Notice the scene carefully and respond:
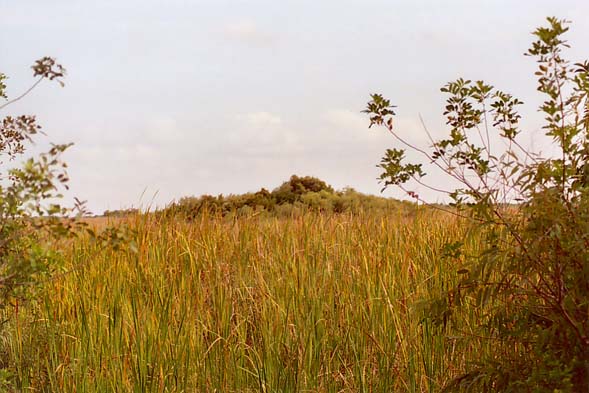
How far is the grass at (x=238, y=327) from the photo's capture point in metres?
4.43

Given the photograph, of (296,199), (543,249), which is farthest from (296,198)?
(543,249)

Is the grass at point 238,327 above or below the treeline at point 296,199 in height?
below

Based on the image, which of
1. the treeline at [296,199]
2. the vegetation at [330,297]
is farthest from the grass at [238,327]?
the treeline at [296,199]

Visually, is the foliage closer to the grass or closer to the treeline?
the grass

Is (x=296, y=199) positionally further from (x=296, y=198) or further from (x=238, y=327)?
(x=238, y=327)

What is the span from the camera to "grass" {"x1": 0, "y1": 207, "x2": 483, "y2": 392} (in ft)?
14.5

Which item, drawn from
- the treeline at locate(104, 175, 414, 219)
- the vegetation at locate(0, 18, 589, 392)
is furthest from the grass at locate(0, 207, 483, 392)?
the treeline at locate(104, 175, 414, 219)

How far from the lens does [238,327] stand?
16.6ft

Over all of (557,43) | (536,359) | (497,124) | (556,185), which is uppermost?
(557,43)

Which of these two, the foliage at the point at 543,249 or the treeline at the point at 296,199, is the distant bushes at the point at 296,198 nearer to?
the treeline at the point at 296,199

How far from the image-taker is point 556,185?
3.15 metres

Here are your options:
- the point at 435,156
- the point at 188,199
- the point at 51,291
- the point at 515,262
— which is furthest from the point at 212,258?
the point at 188,199

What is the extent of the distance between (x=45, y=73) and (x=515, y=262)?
253 cm

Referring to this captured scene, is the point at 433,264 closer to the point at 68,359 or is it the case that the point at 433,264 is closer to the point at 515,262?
the point at 515,262
